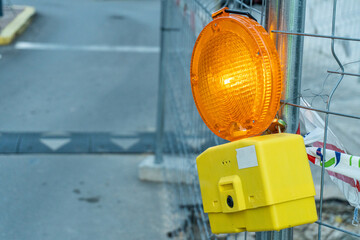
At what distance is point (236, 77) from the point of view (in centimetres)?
102

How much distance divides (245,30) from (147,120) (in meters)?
3.32

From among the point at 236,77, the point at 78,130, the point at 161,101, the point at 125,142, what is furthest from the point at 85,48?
the point at 236,77

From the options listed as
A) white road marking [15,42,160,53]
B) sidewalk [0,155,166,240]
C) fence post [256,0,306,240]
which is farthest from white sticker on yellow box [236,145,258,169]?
white road marking [15,42,160,53]

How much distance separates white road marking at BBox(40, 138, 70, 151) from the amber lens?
104 inches

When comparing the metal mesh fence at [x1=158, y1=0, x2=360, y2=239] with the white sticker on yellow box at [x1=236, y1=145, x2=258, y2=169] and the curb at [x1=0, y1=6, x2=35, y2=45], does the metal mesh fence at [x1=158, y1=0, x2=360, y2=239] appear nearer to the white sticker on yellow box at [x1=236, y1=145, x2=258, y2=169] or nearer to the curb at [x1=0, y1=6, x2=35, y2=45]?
the white sticker on yellow box at [x1=236, y1=145, x2=258, y2=169]

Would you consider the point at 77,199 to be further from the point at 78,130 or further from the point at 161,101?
the point at 78,130

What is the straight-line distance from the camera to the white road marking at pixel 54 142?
362 centimetres

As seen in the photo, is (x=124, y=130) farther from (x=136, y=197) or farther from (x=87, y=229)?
(x=87, y=229)

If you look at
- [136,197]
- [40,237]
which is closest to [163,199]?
[136,197]

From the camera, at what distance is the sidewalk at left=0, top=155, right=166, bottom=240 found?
267cm

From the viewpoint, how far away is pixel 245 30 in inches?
39.2

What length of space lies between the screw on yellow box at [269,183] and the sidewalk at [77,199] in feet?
5.74

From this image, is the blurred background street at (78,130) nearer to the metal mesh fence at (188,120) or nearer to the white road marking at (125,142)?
the white road marking at (125,142)

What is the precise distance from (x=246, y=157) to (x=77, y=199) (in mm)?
2213
